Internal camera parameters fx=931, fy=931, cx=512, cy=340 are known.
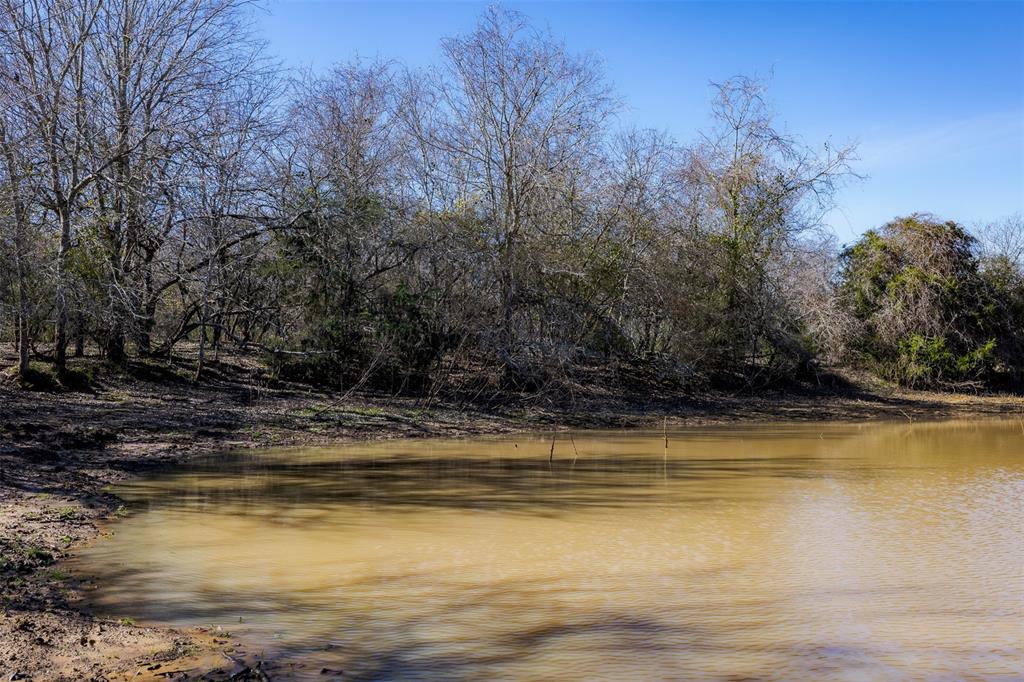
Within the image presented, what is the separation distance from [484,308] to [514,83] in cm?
518

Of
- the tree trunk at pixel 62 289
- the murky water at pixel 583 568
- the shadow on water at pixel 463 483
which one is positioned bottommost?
the murky water at pixel 583 568

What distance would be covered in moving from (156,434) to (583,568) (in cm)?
920

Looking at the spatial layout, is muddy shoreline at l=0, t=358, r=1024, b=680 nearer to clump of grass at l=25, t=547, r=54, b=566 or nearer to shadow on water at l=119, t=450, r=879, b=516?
clump of grass at l=25, t=547, r=54, b=566

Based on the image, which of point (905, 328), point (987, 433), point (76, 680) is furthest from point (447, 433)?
Answer: point (905, 328)

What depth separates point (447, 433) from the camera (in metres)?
17.4

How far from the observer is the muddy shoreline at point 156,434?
5.03 m

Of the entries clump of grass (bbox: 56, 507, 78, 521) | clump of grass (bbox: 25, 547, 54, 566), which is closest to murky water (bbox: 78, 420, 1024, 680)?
clump of grass (bbox: 25, 547, 54, 566)

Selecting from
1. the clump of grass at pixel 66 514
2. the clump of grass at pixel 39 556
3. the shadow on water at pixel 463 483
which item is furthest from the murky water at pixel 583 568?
the clump of grass at pixel 66 514

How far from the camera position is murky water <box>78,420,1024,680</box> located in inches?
209

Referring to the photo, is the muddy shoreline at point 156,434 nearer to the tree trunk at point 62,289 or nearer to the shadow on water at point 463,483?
the tree trunk at point 62,289

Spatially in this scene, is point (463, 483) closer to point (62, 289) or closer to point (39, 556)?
point (39, 556)

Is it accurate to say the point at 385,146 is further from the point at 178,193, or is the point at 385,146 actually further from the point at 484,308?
the point at 178,193

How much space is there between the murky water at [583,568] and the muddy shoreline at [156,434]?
0.41 metres

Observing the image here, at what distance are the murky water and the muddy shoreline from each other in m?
0.41
